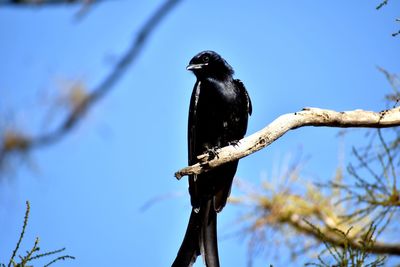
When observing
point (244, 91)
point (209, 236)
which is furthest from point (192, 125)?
point (209, 236)

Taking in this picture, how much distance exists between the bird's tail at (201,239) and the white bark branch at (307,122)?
0.77m

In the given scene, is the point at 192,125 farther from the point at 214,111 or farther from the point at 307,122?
the point at 307,122

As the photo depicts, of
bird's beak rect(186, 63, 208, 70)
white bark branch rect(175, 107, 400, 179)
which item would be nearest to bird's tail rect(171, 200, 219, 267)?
white bark branch rect(175, 107, 400, 179)

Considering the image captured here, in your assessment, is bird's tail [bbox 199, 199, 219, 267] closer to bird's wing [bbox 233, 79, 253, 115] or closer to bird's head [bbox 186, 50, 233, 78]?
bird's wing [bbox 233, 79, 253, 115]

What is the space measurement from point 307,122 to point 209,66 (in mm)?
1564

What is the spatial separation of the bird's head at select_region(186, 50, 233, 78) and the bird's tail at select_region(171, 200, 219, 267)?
0.86m

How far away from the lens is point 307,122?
2.82 m

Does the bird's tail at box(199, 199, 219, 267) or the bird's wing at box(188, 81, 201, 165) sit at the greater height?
the bird's wing at box(188, 81, 201, 165)

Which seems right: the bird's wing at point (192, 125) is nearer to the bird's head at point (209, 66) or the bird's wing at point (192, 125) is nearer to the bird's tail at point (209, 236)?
the bird's head at point (209, 66)

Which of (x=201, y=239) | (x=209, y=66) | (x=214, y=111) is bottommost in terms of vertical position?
(x=201, y=239)

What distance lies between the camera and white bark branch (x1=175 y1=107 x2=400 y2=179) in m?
2.81

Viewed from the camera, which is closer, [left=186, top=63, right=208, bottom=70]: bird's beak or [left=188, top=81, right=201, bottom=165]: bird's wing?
[left=188, top=81, right=201, bottom=165]: bird's wing

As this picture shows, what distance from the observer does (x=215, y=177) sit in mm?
3943

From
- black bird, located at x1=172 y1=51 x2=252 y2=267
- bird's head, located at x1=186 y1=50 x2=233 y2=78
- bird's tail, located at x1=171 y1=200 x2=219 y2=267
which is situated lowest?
bird's tail, located at x1=171 y1=200 x2=219 y2=267
